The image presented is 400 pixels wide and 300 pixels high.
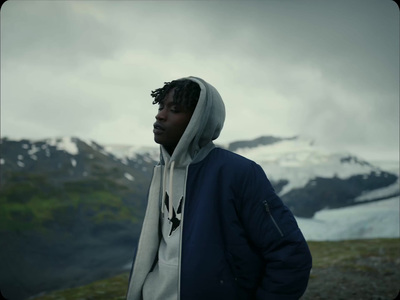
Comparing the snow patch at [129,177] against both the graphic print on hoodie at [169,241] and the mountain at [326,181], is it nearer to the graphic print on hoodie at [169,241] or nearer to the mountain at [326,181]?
the mountain at [326,181]

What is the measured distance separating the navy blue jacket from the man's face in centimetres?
47

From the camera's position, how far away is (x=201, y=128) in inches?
107

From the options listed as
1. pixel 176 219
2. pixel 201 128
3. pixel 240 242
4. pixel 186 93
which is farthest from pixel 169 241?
pixel 186 93

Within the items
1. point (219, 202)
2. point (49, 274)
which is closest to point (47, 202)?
point (49, 274)

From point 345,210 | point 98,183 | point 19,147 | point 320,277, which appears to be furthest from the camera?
point 19,147

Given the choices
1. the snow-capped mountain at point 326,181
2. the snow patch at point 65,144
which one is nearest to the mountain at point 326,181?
the snow-capped mountain at point 326,181

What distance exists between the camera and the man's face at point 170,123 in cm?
279

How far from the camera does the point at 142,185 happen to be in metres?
113

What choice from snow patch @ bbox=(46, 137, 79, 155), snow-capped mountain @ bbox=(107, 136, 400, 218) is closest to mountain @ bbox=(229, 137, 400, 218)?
snow-capped mountain @ bbox=(107, 136, 400, 218)

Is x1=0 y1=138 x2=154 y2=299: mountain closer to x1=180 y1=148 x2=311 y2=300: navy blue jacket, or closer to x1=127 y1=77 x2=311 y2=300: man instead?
x1=127 y1=77 x2=311 y2=300: man

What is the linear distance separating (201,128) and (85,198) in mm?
102183

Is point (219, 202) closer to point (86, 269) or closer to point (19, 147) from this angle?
point (86, 269)

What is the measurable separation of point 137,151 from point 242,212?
139841 millimetres

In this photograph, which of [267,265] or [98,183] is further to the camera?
[98,183]
